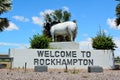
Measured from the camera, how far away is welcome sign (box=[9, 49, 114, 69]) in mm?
34156

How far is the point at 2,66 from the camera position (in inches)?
1405

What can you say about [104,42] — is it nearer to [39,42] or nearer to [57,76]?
[39,42]

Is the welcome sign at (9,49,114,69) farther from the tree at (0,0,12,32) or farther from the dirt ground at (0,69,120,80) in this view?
the dirt ground at (0,69,120,80)

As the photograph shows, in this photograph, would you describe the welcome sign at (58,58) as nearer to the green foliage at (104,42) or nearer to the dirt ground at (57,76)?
the green foliage at (104,42)

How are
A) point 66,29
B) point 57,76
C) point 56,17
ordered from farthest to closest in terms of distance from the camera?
point 56,17, point 66,29, point 57,76

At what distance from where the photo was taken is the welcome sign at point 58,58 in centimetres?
3416

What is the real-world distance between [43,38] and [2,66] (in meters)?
4.73

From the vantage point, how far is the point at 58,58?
3453cm

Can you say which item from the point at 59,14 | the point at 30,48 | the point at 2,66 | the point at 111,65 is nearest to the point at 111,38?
the point at 111,65

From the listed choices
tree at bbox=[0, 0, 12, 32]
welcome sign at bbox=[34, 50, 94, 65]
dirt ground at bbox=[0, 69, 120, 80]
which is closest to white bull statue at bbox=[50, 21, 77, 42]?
welcome sign at bbox=[34, 50, 94, 65]

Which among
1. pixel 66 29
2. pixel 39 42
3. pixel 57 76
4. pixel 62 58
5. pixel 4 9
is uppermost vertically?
pixel 4 9

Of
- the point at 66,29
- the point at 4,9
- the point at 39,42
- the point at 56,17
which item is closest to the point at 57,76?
the point at 39,42

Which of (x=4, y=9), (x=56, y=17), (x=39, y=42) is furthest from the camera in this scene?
(x=56, y=17)

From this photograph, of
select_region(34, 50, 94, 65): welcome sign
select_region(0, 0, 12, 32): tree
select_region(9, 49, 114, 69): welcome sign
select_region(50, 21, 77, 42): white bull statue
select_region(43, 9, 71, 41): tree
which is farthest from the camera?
select_region(43, 9, 71, 41): tree
